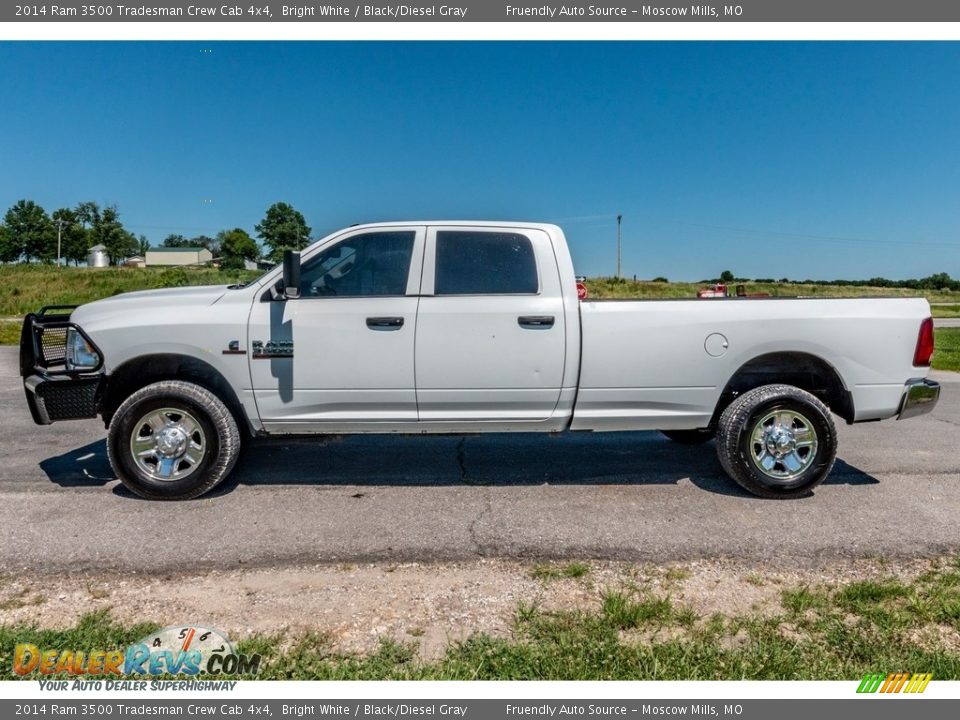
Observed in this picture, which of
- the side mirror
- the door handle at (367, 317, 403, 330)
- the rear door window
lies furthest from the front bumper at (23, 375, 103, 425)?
the rear door window

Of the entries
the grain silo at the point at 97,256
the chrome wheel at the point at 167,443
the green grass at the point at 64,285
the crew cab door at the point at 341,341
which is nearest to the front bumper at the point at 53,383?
the chrome wheel at the point at 167,443

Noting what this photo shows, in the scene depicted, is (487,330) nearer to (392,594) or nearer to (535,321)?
(535,321)

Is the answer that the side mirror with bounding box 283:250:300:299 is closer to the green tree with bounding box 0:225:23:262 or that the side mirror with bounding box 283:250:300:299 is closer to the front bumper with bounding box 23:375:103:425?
the front bumper with bounding box 23:375:103:425

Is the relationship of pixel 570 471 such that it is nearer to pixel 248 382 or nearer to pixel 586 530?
pixel 586 530

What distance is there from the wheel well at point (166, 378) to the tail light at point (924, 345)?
497cm

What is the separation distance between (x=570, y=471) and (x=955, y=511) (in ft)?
8.97

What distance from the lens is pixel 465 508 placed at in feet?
15.3

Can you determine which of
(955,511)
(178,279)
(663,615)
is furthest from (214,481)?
(178,279)

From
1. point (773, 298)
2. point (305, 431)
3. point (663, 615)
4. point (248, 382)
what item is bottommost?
point (663, 615)

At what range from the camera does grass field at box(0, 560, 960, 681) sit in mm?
2637

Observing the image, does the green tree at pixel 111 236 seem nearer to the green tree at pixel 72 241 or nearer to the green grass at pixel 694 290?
the green tree at pixel 72 241

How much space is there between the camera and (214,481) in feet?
15.7

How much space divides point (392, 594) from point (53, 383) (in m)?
3.04
